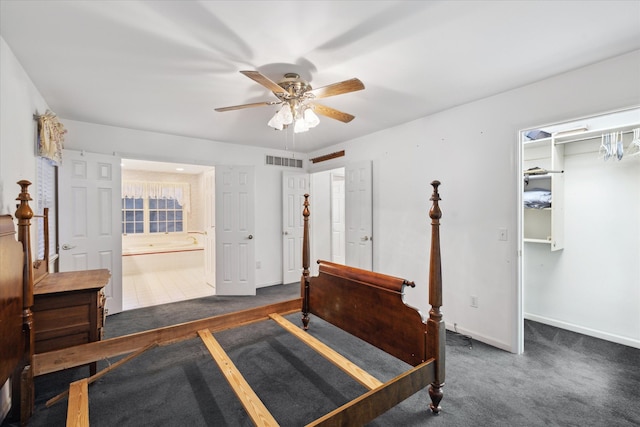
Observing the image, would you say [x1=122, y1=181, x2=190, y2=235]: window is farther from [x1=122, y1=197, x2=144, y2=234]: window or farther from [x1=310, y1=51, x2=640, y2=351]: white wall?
[x1=310, y1=51, x2=640, y2=351]: white wall

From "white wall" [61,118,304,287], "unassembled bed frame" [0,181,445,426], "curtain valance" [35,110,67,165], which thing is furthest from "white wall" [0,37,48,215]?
"white wall" [61,118,304,287]

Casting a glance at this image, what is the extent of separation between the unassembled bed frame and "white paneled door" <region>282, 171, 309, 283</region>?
2.89 metres

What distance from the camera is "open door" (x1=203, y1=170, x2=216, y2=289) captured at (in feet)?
→ 15.4

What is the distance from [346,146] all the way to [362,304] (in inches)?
121

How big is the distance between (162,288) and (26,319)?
3410 millimetres

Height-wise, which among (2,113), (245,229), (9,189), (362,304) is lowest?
(362,304)

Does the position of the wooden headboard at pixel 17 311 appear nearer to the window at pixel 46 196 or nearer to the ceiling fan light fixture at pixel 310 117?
the window at pixel 46 196

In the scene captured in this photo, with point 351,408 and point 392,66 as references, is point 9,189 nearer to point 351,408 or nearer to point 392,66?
point 351,408

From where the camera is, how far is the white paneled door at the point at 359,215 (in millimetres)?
4219

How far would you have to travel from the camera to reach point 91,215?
3.59 meters

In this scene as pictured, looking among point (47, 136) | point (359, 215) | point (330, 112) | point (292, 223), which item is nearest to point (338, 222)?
→ point (292, 223)

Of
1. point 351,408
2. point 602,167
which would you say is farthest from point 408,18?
point 602,167

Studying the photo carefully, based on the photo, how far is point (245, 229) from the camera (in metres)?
4.72

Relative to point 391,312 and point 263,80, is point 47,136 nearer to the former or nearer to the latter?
point 263,80
